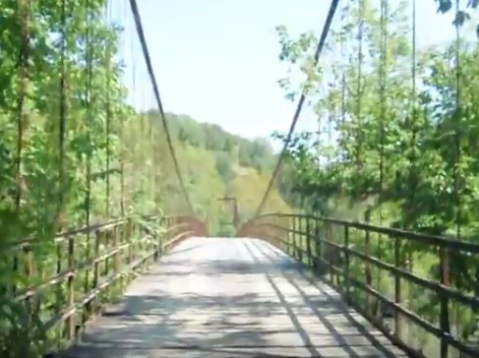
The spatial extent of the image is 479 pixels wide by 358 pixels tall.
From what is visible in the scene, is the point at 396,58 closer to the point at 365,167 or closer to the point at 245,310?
the point at 365,167

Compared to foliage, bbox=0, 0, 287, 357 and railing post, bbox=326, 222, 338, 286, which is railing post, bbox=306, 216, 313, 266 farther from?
railing post, bbox=326, 222, 338, 286

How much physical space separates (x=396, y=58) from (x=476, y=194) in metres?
8.11

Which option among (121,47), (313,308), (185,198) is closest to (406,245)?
(313,308)

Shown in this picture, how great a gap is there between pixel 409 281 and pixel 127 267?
19.7ft

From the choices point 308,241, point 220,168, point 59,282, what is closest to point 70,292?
point 59,282

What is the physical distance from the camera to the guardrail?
4.70 m

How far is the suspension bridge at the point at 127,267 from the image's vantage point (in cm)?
592

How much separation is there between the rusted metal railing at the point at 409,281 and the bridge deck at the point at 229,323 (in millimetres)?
187

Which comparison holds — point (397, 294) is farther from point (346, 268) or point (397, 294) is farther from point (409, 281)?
point (346, 268)

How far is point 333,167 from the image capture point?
18.0 meters

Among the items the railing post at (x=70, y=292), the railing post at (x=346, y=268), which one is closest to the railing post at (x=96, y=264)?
the railing post at (x=70, y=292)

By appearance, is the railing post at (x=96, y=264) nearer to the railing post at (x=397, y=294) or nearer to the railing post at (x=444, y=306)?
the railing post at (x=397, y=294)

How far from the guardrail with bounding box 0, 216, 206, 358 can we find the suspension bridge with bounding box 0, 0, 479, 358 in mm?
16

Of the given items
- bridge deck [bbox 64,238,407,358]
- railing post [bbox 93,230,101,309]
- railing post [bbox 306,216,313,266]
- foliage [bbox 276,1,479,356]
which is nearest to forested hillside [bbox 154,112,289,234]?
foliage [bbox 276,1,479,356]
